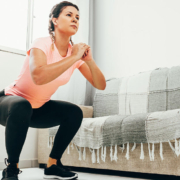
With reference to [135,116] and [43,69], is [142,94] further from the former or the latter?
[43,69]

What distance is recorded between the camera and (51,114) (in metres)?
1.46

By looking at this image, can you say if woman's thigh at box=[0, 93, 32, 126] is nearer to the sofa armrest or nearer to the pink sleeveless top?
the pink sleeveless top

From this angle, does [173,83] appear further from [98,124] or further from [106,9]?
[106,9]

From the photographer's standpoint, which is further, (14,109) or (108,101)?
(108,101)

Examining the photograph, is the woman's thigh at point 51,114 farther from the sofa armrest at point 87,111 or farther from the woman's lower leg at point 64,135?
the sofa armrest at point 87,111

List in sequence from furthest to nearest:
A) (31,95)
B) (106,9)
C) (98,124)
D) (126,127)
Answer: (106,9)
(98,124)
(126,127)
(31,95)

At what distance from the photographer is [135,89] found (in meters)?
2.26

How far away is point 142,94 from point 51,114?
38.9 inches

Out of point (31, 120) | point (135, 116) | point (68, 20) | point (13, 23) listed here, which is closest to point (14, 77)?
point (13, 23)

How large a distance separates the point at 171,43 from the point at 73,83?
105cm

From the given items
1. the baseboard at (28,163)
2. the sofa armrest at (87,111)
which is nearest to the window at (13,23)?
the sofa armrest at (87,111)

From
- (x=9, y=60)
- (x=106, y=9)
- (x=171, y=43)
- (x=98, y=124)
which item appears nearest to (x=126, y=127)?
(x=98, y=124)

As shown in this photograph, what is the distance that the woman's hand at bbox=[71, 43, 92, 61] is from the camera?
1350mm

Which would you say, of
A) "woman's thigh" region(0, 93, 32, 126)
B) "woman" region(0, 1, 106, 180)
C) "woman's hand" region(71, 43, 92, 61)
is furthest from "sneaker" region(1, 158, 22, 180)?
"woman's hand" region(71, 43, 92, 61)
